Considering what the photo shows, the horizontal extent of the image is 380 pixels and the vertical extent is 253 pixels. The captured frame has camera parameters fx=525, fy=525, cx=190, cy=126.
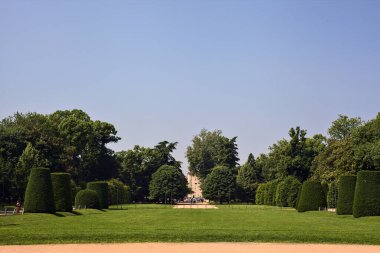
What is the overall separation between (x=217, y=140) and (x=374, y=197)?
80535 mm

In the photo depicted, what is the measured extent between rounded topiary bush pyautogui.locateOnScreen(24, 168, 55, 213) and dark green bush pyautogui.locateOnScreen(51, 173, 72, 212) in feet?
9.21

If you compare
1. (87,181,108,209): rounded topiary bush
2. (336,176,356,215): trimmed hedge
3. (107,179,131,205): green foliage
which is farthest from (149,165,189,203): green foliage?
(336,176,356,215): trimmed hedge

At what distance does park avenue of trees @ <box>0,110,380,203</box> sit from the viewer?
66.1 metres

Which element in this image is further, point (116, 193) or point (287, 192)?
point (116, 193)

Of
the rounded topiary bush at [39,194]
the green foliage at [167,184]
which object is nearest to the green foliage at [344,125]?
the green foliage at [167,184]

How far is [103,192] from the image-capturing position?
2365 inches

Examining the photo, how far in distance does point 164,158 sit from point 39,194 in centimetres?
6721

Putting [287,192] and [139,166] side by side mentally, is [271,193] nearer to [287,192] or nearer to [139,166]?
[287,192]

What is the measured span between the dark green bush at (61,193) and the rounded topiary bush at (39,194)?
281cm

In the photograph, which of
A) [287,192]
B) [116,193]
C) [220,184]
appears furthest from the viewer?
[220,184]

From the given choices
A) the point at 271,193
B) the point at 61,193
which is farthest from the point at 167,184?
the point at 61,193

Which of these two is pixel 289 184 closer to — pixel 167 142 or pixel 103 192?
pixel 103 192

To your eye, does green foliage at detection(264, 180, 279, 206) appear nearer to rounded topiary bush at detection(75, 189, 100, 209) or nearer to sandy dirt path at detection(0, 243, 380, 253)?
rounded topiary bush at detection(75, 189, 100, 209)

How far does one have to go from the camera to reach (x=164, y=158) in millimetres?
108312
